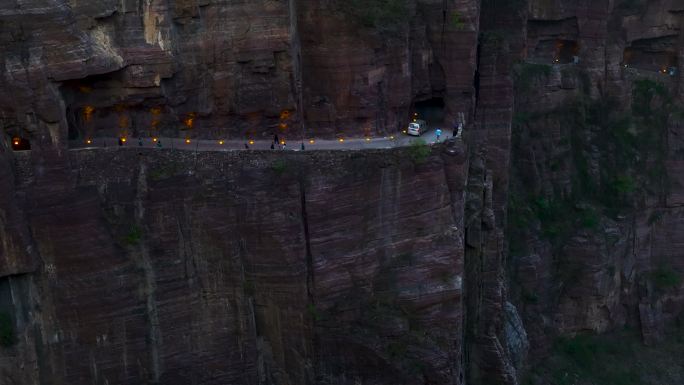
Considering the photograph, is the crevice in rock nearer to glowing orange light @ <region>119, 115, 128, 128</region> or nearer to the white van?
glowing orange light @ <region>119, 115, 128, 128</region>

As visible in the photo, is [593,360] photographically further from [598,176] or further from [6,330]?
[6,330]

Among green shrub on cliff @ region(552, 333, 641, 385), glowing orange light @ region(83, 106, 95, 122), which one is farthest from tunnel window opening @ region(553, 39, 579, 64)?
glowing orange light @ region(83, 106, 95, 122)

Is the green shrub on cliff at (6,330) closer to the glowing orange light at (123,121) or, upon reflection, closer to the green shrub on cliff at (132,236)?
the green shrub on cliff at (132,236)

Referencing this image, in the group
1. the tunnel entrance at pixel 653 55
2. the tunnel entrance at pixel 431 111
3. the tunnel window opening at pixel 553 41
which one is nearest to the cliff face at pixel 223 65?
the tunnel entrance at pixel 431 111

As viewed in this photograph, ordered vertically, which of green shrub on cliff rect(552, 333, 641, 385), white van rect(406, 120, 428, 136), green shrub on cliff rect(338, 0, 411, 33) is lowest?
green shrub on cliff rect(552, 333, 641, 385)

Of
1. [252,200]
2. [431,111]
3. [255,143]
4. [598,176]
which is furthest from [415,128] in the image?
[598,176]
